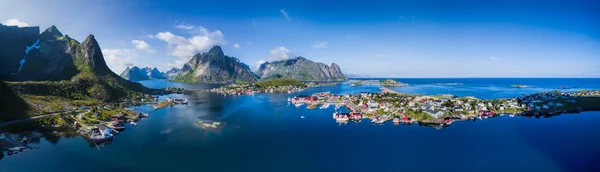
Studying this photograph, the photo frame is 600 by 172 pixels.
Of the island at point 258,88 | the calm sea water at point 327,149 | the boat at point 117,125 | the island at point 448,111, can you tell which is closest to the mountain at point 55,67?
the boat at point 117,125

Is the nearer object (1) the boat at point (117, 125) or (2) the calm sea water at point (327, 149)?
(2) the calm sea water at point (327, 149)

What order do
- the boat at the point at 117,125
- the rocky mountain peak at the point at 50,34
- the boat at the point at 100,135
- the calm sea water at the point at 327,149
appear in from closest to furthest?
the calm sea water at the point at 327,149 < the boat at the point at 100,135 < the boat at the point at 117,125 < the rocky mountain peak at the point at 50,34

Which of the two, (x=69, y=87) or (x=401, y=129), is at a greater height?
(x=69, y=87)

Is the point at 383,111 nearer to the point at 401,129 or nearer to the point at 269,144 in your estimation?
the point at 401,129

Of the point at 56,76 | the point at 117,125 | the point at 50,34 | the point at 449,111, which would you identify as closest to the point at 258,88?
the point at 56,76

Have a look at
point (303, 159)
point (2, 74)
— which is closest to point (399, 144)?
point (303, 159)

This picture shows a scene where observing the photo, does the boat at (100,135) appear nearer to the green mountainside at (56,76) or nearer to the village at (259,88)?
the green mountainside at (56,76)

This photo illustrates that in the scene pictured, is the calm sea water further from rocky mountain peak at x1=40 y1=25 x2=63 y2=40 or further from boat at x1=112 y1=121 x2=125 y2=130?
rocky mountain peak at x1=40 y1=25 x2=63 y2=40
